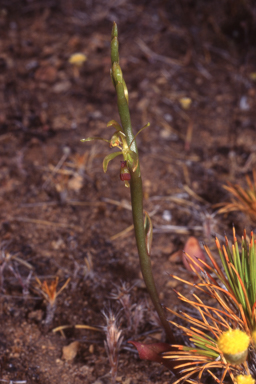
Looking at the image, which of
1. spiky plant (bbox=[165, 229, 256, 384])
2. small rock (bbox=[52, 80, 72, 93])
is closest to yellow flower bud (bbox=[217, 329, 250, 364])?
spiky plant (bbox=[165, 229, 256, 384])

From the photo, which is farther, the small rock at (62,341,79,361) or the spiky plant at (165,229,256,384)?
the small rock at (62,341,79,361)

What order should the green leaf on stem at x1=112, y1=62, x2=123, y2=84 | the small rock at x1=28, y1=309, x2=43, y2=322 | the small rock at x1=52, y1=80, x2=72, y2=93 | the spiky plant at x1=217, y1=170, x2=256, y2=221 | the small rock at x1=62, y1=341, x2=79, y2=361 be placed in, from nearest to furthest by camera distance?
the green leaf on stem at x1=112, y1=62, x2=123, y2=84, the small rock at x1=62, y1=341, x2=79, y2=361, the small rock at x1=28, y1=309, x2=43, y2=322, the spiky plant at x1=217, y1=170, x2=256, y2=221, the small rock at x1=52, y1=80, x2=72, y2=93

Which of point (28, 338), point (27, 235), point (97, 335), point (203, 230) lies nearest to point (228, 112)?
point (203, 230)

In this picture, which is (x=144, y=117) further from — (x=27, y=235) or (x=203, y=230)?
(x=27, y=235)

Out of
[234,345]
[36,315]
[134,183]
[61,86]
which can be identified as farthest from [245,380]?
[61,86]

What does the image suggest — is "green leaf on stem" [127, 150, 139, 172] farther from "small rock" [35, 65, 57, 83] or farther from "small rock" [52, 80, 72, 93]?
"small rock" [35, 65, 57, 83]

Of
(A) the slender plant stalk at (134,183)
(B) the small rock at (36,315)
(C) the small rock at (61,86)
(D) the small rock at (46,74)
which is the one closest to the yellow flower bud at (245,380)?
(A) the slender plant stalk at (134,183)
